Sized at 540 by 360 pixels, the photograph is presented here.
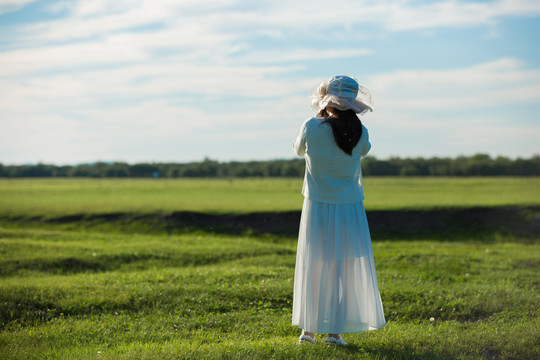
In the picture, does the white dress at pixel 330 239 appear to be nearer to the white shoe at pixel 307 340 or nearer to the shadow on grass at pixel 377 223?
the white shoe at pixel 307 340

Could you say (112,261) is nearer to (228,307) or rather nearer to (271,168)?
(228,307)

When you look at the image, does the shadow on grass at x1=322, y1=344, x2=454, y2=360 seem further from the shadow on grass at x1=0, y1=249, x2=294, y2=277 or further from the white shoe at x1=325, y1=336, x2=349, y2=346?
the shadow on grass at x1=0, y1=249, x2=294, y2=277

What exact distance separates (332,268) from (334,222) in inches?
19.6

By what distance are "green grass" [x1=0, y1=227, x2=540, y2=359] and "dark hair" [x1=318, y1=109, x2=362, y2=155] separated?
87.2 inches

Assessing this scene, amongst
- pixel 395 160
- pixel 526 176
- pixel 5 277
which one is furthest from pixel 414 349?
pixel 526 176

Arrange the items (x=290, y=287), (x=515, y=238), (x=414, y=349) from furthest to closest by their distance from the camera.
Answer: (x=515, y=238) → (x=290, y=287) → (x=414, y=349)

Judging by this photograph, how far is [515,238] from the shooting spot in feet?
75.4

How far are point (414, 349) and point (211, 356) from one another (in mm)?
2288

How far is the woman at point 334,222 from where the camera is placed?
519 centimetres

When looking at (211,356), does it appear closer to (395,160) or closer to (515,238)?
(515,238)

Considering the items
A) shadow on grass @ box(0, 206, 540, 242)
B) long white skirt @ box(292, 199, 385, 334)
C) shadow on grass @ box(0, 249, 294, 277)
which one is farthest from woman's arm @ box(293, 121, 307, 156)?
shadow on grass @ box(0, 206, 540, 242)

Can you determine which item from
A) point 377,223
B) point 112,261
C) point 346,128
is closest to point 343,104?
point 346,128

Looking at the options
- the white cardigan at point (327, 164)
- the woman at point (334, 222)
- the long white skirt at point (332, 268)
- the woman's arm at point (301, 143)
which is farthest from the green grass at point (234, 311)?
the woman's arm at point (301, 143)

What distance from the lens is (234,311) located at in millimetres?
7613
